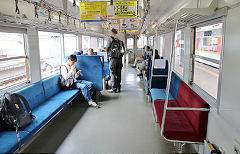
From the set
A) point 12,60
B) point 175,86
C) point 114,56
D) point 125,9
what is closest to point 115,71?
point 114,56

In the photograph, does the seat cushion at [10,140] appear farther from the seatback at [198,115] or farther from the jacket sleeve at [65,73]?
the seatback at [198,115]

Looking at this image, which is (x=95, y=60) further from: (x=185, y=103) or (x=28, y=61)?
(x=185, y=103)

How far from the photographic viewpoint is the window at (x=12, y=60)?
3232 mm

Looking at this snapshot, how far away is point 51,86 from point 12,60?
41.9 inches

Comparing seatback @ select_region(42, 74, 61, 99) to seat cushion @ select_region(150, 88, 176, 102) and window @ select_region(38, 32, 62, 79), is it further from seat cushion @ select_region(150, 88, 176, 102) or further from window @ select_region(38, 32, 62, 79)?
seat cushion @ select_region(150, 88, 176, 102)

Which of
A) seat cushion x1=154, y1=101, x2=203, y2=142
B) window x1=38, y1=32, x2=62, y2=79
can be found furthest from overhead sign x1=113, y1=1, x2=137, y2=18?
seat cushion x1=154, y1=101, x2=203, y2=142

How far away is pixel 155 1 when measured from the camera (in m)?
5.93

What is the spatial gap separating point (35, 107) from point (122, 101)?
2.48m

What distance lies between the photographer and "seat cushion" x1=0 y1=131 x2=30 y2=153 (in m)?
2.09

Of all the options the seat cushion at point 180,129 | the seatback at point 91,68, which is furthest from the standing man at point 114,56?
the seat cushion at point 180,129

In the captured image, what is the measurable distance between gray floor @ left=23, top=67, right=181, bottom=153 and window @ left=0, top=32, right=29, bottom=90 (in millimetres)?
1156

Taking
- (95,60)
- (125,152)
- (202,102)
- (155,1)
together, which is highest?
(155,1)

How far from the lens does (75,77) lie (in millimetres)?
4840

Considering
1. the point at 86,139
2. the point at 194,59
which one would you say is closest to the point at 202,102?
the point at 194,59
